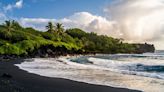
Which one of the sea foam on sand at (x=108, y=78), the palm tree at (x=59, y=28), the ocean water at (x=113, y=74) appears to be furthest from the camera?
the palm tree at (x=59, y=28)

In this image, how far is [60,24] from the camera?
128 m

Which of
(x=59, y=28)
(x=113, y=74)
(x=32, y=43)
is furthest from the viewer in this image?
(x=59, y=28)

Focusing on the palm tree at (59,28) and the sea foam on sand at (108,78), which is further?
the palm tree at (59,28)

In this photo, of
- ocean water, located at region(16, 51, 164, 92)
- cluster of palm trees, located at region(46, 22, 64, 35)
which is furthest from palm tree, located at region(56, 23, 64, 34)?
ocean water, located at region(16, 51, 164, 92)

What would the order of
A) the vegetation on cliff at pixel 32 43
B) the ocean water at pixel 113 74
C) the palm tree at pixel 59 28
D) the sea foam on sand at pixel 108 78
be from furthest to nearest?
the palm tree at pixel 59 28 → the vegetation on cliff at pixel 32 43 → the ocean water at pixel 113 74 → the sea foam on sand at pixel 108 78

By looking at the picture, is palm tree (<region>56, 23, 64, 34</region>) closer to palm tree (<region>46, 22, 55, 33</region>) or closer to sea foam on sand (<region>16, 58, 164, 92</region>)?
palm tree (<region>46, 22, 55, 33</region>)

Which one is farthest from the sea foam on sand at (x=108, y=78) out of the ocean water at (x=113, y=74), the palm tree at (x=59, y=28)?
the palm tree at (x=59, y=28)

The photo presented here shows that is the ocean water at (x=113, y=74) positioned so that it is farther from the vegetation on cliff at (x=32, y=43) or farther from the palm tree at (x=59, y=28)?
the palm tree at (x=59, y=28)

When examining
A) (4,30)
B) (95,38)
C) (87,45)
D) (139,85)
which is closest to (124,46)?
(95,38)

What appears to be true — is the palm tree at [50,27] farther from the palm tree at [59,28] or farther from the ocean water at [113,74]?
the ocean water at [113,74]

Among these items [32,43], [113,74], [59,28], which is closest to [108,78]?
[113,74]

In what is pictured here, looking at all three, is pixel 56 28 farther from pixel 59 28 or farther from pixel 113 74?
pixel 113 74

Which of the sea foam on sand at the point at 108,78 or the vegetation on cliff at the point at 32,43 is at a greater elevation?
the vegetation on cliff at the point at 32,43

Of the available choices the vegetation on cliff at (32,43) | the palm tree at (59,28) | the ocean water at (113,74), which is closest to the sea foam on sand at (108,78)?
the ocean water at (113,74)
